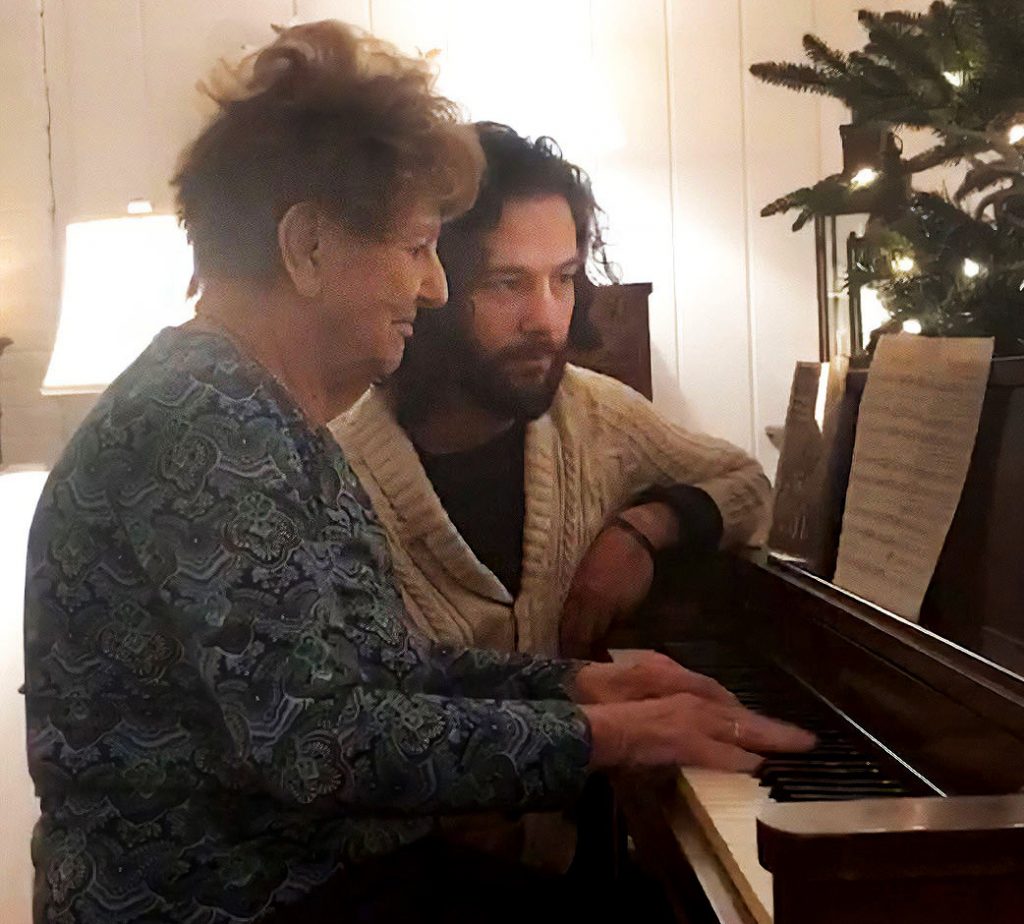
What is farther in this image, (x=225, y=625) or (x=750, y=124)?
(x=750, y=124)

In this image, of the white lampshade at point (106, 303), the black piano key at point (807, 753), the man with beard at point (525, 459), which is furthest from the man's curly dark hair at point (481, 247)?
the black piano key at point (807, 753)

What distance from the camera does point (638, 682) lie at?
1204 mm

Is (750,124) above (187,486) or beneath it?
above

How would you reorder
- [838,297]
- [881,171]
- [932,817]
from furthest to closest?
[838,297] → [881,171] → [932,817]

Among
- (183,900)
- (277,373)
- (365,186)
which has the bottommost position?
(183,900)

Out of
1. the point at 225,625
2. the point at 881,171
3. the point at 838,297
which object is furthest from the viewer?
the point at 838,297

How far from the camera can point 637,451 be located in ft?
4.33

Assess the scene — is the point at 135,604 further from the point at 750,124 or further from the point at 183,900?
the point at 750,124

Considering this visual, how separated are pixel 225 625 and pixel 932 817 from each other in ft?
1.61

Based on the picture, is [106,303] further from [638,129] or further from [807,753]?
[807,753]

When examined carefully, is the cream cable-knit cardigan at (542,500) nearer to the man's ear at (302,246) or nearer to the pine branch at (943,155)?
the man's ear at (302,246)

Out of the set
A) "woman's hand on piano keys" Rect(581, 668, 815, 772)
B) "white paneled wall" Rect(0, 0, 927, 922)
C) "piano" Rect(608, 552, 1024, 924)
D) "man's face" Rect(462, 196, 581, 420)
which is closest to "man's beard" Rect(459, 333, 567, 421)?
"man's face" Rect(462, 196, 581, 420)

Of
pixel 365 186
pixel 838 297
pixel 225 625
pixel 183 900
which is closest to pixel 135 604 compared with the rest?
pixel 225 625

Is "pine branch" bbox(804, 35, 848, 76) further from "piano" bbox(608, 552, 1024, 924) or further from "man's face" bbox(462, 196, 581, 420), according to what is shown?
"piano" bbox(608, 552, 1024, 924)
